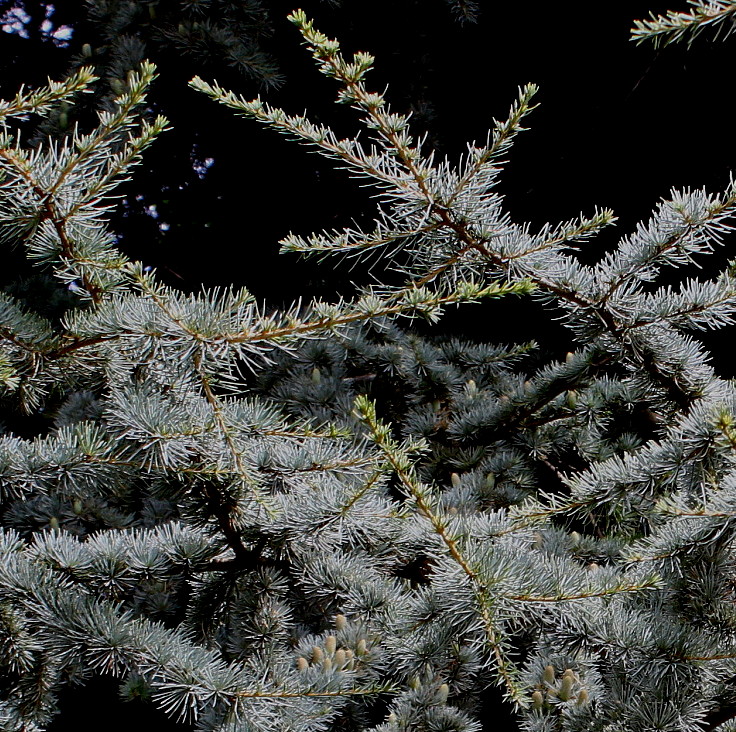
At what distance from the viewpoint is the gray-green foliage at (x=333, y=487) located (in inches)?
29.0

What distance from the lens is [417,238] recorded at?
90 cm

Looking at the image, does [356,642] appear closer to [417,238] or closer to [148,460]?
[148,460]

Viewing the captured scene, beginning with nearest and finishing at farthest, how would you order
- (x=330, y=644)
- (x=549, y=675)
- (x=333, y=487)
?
(x=333, y=487)
(x=330, y=644)
(x=549, y=675)

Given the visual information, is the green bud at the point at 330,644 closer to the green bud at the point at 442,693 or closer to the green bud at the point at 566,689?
the green bud at the point at 442,693

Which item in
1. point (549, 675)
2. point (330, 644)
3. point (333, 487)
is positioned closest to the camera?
point (333, 487)

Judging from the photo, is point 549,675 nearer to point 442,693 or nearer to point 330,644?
point 442,693

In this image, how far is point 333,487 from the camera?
90 cm

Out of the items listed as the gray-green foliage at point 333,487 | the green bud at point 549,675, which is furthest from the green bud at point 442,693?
the green bud at point 549,675

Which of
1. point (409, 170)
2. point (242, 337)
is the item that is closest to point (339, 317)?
point (242, 337)

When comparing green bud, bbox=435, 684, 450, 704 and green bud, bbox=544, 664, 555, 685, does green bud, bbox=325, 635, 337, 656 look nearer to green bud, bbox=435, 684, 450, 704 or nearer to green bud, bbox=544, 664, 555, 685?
green bud, bbox=435, 684, 450, 704

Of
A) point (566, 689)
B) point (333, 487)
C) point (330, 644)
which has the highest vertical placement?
point (333, 487)

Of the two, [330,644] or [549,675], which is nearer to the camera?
[330,644]

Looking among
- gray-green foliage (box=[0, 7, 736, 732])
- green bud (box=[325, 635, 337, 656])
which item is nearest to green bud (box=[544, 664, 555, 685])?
gray-green foliage (box=[0, 7, 736, 732])

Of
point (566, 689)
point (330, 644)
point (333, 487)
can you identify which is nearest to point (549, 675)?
point (566, 689)
